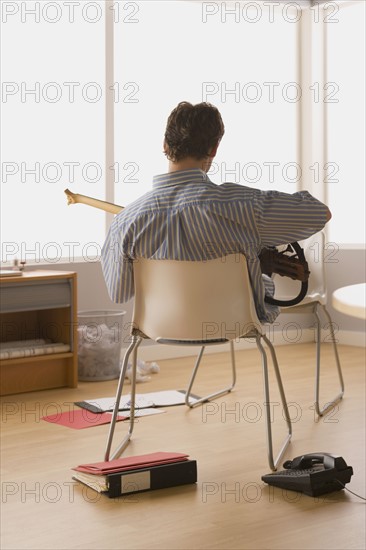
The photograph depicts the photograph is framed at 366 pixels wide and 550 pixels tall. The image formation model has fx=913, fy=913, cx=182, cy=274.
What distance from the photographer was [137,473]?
9.46ft

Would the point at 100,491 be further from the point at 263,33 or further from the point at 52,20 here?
the point at 263,33

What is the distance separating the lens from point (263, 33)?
595 cm

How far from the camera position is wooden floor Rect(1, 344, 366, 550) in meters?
2.49

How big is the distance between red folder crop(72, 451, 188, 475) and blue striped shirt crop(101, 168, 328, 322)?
0.63 metres

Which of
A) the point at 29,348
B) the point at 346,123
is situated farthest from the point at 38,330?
the point at 346,123

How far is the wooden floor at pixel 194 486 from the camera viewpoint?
2488 mm

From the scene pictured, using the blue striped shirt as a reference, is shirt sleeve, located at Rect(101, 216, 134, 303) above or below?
below

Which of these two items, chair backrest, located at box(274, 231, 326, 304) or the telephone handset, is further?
chair backrest, located at box(274, 231, 326, 304)

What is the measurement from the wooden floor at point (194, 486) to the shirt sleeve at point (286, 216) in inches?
31.7

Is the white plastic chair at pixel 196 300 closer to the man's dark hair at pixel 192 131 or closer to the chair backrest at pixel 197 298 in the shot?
the chair backrest at pixel 197 298

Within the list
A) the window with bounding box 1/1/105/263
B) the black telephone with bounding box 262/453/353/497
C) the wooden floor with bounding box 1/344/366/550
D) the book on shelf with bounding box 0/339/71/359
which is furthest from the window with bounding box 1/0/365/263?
the black telephone with bounding box 262/453/353/497

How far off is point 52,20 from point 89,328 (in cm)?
171

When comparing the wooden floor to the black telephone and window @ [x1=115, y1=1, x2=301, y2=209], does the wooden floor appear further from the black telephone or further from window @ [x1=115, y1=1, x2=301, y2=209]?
window @ [x1=115, y1=1, x2=301, y2=209]

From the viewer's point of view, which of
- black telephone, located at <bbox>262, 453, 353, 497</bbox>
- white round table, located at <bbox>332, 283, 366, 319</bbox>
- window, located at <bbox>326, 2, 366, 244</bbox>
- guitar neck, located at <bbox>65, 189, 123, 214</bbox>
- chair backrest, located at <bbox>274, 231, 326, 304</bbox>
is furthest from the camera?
window, located at <bbox>326, 2, 366, 244</bbox>
